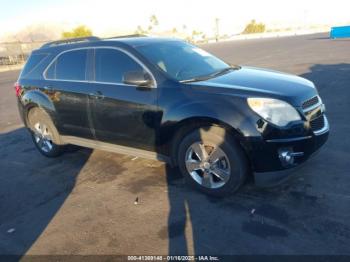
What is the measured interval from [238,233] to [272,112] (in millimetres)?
1316

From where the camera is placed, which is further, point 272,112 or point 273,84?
point 273,84

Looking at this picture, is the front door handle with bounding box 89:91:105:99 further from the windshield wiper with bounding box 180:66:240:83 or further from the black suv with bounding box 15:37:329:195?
the windshield wiper with bounding box 180:66:240:83

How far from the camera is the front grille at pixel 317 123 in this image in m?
4.06

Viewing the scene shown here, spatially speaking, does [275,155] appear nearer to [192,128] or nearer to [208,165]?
[208,165]

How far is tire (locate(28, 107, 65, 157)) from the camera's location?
19.6 feet

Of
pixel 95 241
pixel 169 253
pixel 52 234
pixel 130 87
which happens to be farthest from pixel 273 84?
pixel 52 234

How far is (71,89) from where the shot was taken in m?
5.34

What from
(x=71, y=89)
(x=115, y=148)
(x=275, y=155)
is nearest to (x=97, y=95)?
(x=71, y=89)

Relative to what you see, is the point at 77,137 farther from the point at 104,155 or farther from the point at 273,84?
the point at 273,84

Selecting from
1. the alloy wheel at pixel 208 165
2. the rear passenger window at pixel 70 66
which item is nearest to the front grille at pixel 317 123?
the alloy wheel at pixel 208 165

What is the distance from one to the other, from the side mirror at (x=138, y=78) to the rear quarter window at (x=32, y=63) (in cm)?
219

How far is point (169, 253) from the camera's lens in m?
3.31

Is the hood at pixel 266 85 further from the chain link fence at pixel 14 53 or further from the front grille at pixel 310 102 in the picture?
the chain link fence at pixel 14 53

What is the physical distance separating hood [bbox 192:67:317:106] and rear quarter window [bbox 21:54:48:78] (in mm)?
3069
